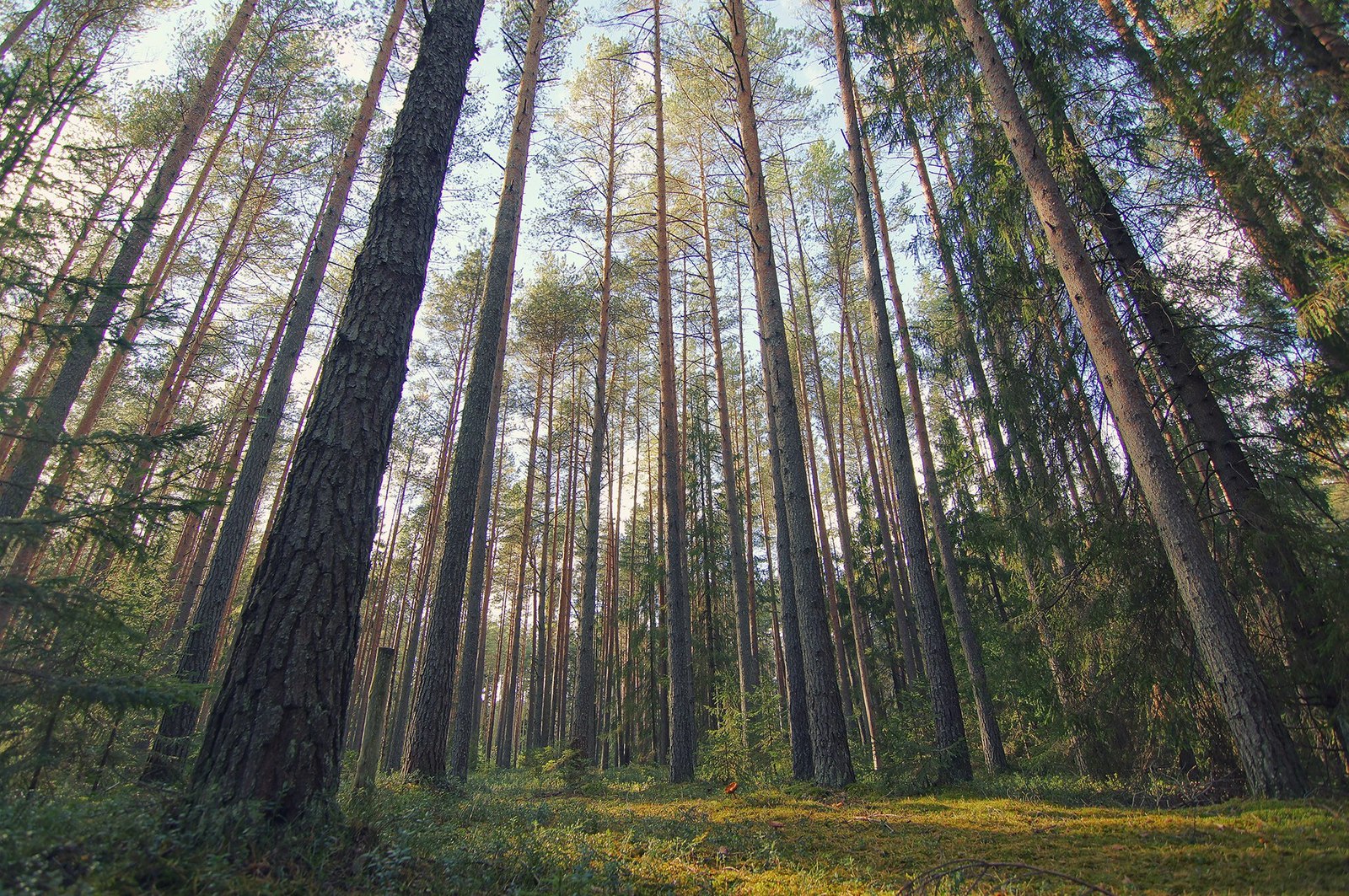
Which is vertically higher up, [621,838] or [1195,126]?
[1195,126]

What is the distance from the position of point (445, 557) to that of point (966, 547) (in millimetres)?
9855

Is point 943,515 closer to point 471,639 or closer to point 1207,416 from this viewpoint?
point 1207,416

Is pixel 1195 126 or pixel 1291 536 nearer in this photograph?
pixel 1291 536

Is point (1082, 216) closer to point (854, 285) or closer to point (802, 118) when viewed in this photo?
point (802, 118)

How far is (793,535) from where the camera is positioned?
7426 mm

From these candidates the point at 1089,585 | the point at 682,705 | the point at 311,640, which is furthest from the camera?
the point at 682,705

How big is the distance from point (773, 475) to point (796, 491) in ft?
11.6

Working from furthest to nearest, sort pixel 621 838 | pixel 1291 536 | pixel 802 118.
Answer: pixel 802 118
pixel 1291 536
pixel 621 838

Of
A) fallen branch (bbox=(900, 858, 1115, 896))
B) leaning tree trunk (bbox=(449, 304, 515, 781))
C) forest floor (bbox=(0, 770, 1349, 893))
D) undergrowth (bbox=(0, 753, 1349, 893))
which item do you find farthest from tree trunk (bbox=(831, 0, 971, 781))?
leaning tree trunk (bbox=(449, 304, 515, 781))

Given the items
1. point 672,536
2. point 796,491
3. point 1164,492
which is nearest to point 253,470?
point 672,536

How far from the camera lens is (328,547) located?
292 cm

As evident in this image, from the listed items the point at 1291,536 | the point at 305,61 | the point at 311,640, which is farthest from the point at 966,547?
the point at 305,61

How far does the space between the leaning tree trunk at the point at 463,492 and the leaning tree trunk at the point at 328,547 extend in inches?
170

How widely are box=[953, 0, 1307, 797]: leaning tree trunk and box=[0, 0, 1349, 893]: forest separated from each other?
3cm
